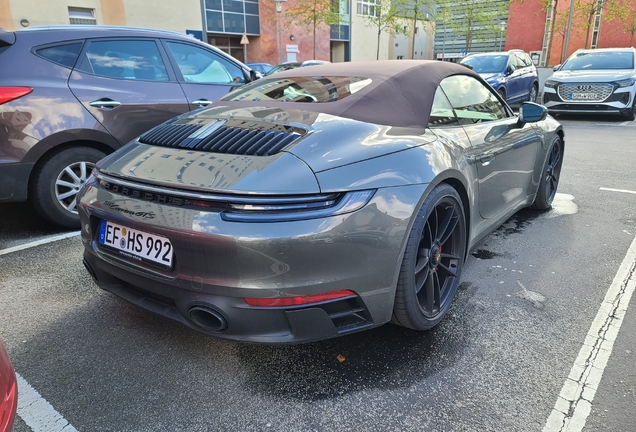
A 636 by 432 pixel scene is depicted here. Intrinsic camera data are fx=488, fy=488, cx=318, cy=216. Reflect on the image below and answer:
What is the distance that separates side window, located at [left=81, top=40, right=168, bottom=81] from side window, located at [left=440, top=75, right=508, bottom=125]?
266 cm

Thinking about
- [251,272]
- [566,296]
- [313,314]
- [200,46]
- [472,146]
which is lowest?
[566,296]

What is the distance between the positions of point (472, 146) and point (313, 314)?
148cm

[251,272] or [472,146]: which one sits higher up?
[472,146]

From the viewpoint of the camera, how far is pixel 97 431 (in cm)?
183

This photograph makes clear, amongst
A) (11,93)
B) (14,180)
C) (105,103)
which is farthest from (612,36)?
(14,180)

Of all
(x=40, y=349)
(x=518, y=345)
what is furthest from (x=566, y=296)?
(x=40, y=349)

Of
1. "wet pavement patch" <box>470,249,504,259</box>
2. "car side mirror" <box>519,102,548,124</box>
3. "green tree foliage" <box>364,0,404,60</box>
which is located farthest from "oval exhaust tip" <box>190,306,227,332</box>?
"green tree foliage" <box>364,0,404,60</box>

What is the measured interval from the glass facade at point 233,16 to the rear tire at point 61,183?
81.3 feet

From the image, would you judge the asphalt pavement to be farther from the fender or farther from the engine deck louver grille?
the engine deck louver grille

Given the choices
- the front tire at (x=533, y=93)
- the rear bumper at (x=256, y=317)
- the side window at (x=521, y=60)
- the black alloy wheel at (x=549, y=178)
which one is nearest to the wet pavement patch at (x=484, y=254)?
the black alloy wheel at (x=549, y=178)

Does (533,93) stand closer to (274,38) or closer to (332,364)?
(332,364)

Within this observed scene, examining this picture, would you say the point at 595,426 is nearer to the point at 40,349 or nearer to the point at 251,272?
the point at 251,272

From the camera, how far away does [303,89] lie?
2809 mm

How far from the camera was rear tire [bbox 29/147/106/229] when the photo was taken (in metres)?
3.76
